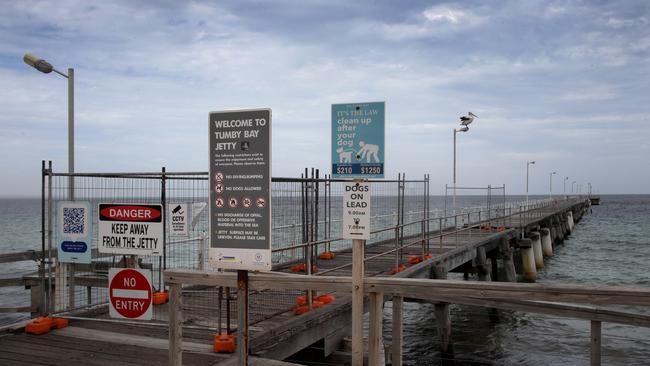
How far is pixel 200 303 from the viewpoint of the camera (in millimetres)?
8875

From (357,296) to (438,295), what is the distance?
0.68m

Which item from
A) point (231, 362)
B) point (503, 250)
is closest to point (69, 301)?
point (231, 362)

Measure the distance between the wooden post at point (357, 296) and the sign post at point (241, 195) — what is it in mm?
761

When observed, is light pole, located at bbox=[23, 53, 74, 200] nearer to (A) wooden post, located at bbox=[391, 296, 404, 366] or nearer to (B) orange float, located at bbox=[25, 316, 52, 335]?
(B) orange float, located at bbox=[25, 316, 52, 335]

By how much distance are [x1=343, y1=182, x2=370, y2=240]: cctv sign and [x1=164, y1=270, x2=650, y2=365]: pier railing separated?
1.36ft

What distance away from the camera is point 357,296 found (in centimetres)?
466

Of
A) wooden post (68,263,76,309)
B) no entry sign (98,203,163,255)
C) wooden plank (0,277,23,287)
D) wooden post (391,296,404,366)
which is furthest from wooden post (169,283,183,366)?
wooden plank (0,277,23,287)

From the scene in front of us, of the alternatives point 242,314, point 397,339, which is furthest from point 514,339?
point 242,314

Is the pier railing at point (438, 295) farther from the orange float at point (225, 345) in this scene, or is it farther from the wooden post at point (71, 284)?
the wooden post at point (71, 284)


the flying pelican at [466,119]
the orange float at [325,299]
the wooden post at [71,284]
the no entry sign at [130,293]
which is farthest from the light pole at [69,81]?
the flying pelican at [466,119]

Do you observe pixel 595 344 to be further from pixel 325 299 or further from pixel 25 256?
pixel 25 256

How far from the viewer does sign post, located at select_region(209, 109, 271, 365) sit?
4.43 meters

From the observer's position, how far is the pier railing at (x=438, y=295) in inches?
152

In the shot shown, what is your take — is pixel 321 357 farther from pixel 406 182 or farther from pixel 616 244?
pixel 616 244
